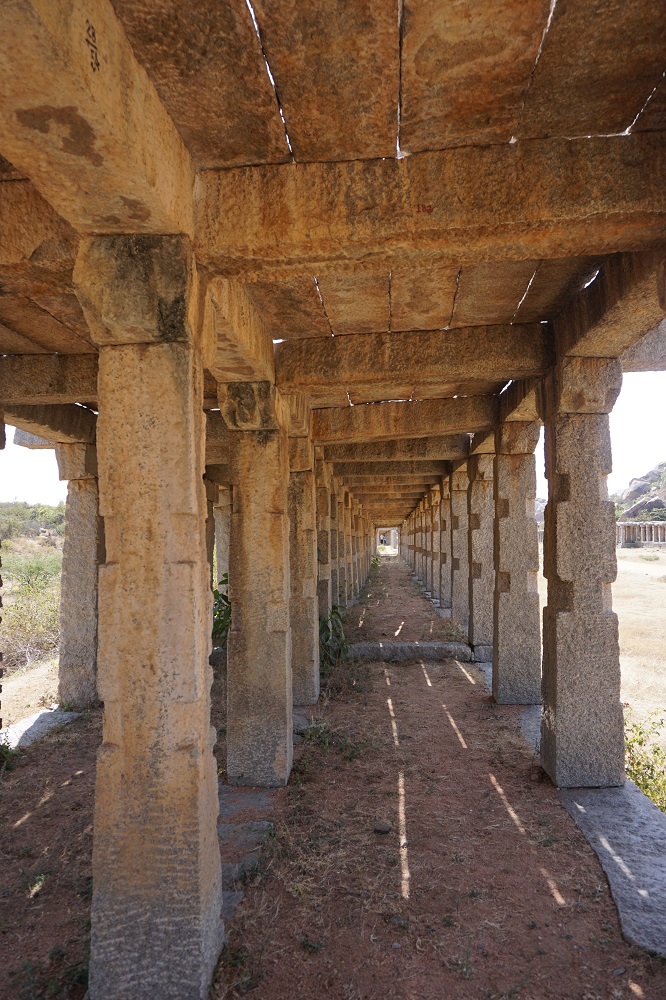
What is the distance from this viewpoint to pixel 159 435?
3.07 metres

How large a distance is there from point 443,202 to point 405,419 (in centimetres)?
535

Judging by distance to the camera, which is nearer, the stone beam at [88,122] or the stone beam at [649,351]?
the stone beam at [88,122]

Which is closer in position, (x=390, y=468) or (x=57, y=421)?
(x=57, y=421)

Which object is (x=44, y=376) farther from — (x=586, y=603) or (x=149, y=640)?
(x=586, y=603)

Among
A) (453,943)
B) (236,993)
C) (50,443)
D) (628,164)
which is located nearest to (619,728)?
(453,943)

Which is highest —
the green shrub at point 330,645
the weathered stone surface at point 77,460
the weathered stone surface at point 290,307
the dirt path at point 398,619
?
the weathered stone surface at point 290,307

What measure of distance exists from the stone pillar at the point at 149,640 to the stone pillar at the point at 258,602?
8.34ft

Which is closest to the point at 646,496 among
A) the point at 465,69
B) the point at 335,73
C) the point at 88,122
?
the point at 465,69

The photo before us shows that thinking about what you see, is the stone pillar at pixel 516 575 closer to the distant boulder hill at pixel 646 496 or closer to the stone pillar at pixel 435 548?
the stone pillar at pixel 435 548

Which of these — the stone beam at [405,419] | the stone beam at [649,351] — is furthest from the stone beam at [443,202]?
the stone beam at [405,419]

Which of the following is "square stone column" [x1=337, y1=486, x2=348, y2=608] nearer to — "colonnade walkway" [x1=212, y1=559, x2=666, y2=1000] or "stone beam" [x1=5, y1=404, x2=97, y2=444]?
"stone beam" [x1=5, y1=404, x2=97, y2=444]

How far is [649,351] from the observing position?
5711 millimetres

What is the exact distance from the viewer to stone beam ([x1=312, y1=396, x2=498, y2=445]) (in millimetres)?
8297

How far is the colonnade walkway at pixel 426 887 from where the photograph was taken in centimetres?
326
